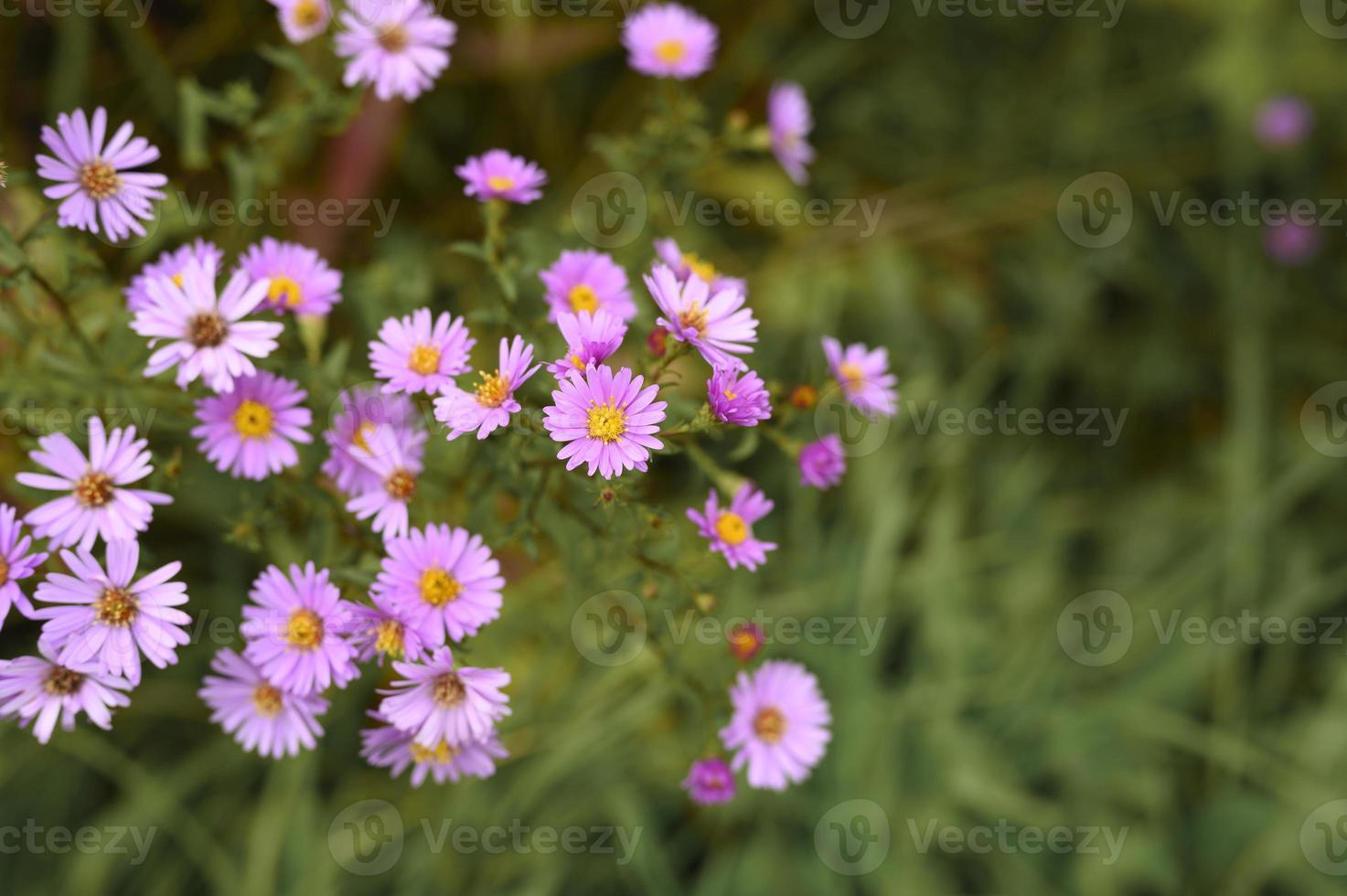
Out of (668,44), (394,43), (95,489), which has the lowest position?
(95,489)

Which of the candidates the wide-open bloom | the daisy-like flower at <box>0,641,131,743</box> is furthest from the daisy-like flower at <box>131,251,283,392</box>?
the wide-open bloom

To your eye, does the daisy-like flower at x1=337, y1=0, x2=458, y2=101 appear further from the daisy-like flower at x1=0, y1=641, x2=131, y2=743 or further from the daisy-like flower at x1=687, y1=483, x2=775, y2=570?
the daisy-like flower at x1=0, y1=641, x2=131, y2=743

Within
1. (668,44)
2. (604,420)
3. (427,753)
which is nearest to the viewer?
(604,420)

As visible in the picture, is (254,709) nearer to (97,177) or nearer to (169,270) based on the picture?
(169,270)

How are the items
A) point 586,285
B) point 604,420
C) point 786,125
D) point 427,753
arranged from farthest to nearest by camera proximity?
point 786,125 < point 586,285 < point 427,753 < point 604,420

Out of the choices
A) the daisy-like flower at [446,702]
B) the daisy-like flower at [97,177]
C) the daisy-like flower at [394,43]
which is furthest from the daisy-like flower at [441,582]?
the daisy-like flower at [394,43]

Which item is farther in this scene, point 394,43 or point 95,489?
point 394,43

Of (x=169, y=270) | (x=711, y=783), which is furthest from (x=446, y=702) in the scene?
(x=169, y=270)
